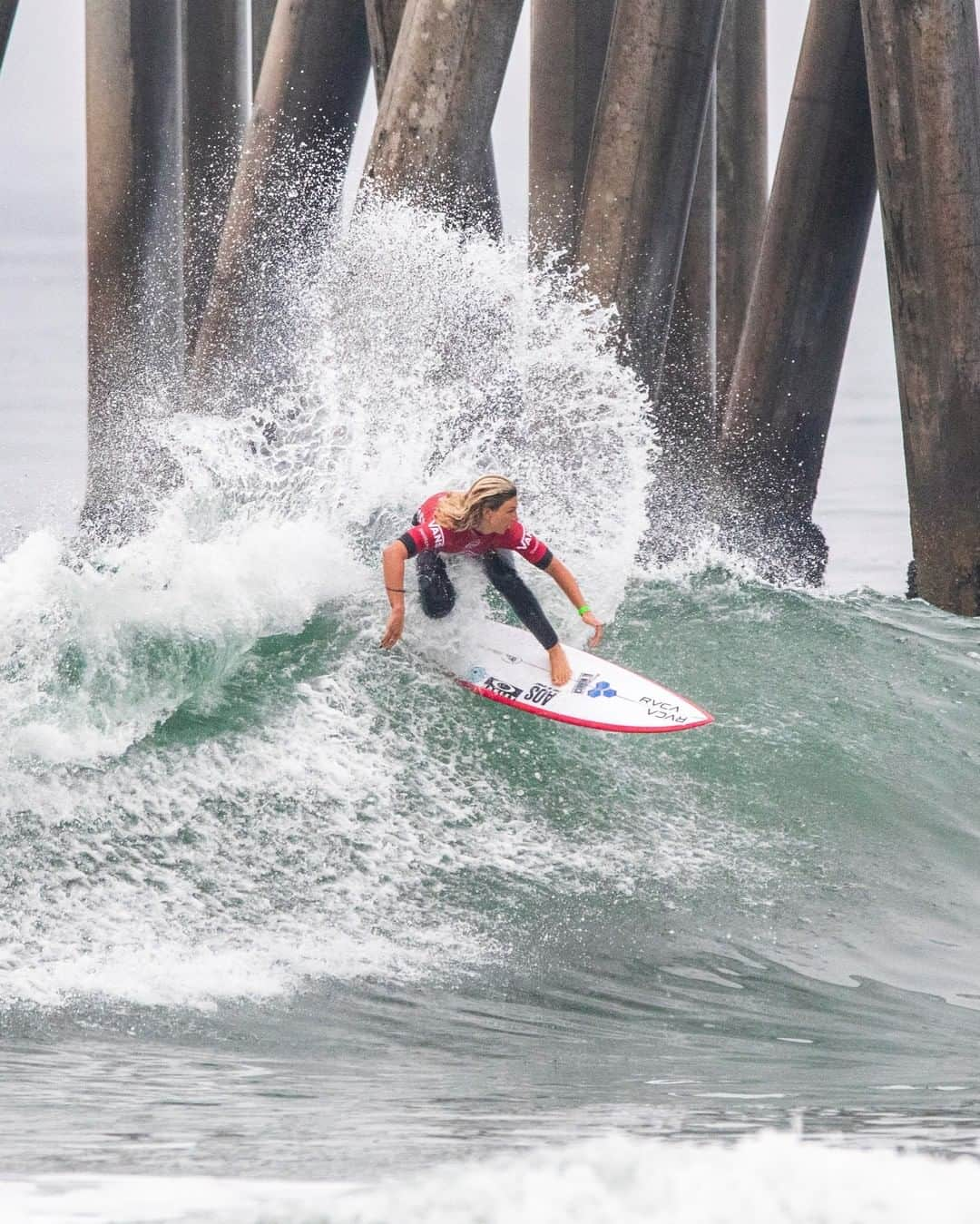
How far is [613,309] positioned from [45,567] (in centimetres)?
453

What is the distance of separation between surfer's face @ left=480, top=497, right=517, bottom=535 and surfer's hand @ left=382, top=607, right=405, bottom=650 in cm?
58

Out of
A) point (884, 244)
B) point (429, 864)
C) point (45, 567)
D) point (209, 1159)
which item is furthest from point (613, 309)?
point (209, 1159)

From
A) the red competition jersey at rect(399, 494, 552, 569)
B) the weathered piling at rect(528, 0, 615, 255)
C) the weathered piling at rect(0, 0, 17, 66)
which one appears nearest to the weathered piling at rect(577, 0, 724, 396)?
the weathered piling at rect(528, 0, 615, 255)

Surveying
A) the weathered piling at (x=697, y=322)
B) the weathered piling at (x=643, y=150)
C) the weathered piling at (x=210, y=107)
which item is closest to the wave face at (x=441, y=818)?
the weathered piling at (x=643, y=150)

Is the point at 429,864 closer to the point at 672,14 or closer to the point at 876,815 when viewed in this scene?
the point at 876,815

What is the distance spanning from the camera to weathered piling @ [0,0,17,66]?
11.8m

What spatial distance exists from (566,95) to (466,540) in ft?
24.1

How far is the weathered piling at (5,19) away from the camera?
11.8m

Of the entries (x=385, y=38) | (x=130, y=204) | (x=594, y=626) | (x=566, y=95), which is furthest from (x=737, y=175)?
(x=594, y=626)

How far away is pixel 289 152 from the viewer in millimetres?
12852

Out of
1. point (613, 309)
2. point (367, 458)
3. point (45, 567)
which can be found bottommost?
point (45, 567)

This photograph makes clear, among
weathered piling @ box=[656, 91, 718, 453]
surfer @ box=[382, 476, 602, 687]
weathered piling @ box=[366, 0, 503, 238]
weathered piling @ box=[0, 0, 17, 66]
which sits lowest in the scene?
surfer @ box=[382, 476, 602, 687]

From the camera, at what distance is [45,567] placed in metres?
7.37

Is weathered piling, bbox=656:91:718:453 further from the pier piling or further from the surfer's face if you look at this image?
the surfer's face
